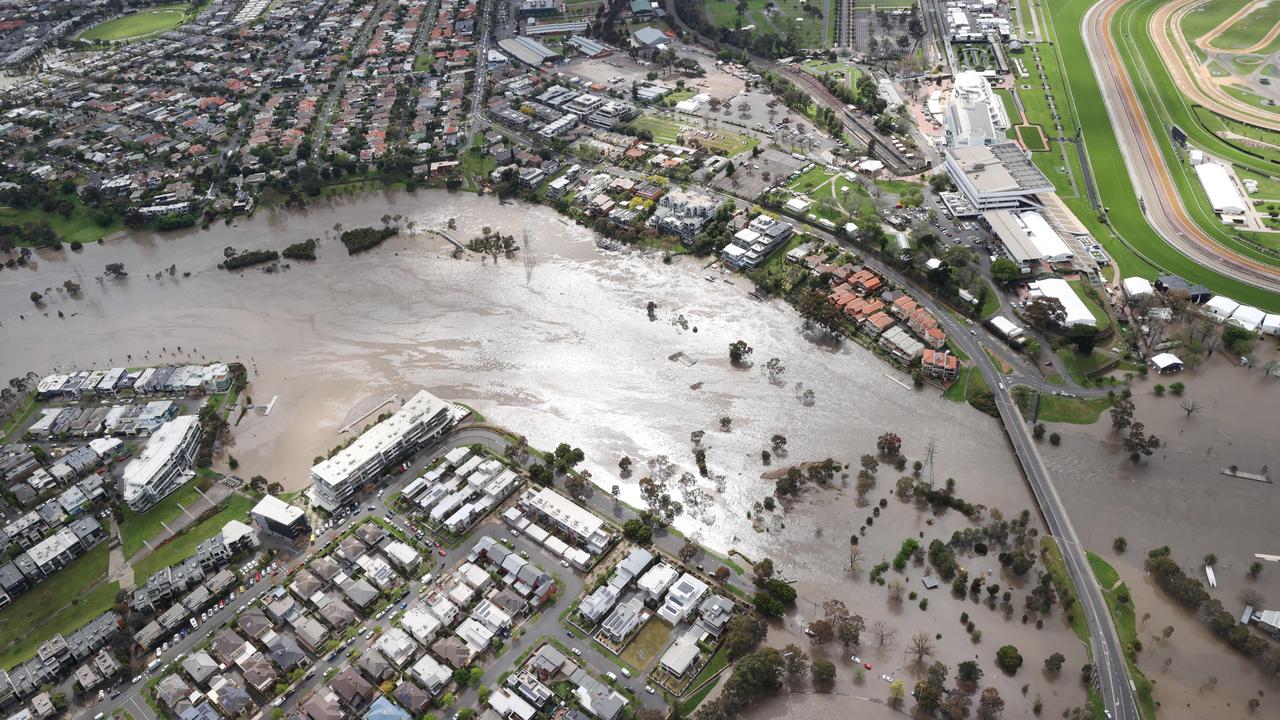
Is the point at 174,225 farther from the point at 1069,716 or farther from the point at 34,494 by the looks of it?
the point at 1069,716

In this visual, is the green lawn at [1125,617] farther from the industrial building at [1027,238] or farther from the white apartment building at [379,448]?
the white apartment building at [379,448]

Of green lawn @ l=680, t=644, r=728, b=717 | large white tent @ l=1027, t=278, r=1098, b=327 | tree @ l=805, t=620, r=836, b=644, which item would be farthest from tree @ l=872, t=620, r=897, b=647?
large white tent @ l=1027, t=278, r=1098, b=327

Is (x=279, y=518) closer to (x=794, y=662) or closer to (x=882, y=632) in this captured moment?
(x=794, y=662)

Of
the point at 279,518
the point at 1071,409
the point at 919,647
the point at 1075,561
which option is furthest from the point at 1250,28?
the point at 279,518

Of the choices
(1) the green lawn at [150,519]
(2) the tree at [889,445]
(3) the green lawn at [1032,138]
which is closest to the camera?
(1) the green lawn at [150,519]

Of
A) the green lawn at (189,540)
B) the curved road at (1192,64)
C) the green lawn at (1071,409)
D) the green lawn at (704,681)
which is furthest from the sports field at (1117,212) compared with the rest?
the green lawn at (189,540)

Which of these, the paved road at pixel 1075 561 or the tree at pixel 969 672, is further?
the tree at pixel 969 672

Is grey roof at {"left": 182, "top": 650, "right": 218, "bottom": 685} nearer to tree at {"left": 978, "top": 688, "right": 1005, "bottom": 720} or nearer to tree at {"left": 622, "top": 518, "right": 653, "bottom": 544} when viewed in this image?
tree at {"left": 622, "top": 518, "right": 653, "bottom": 544}
